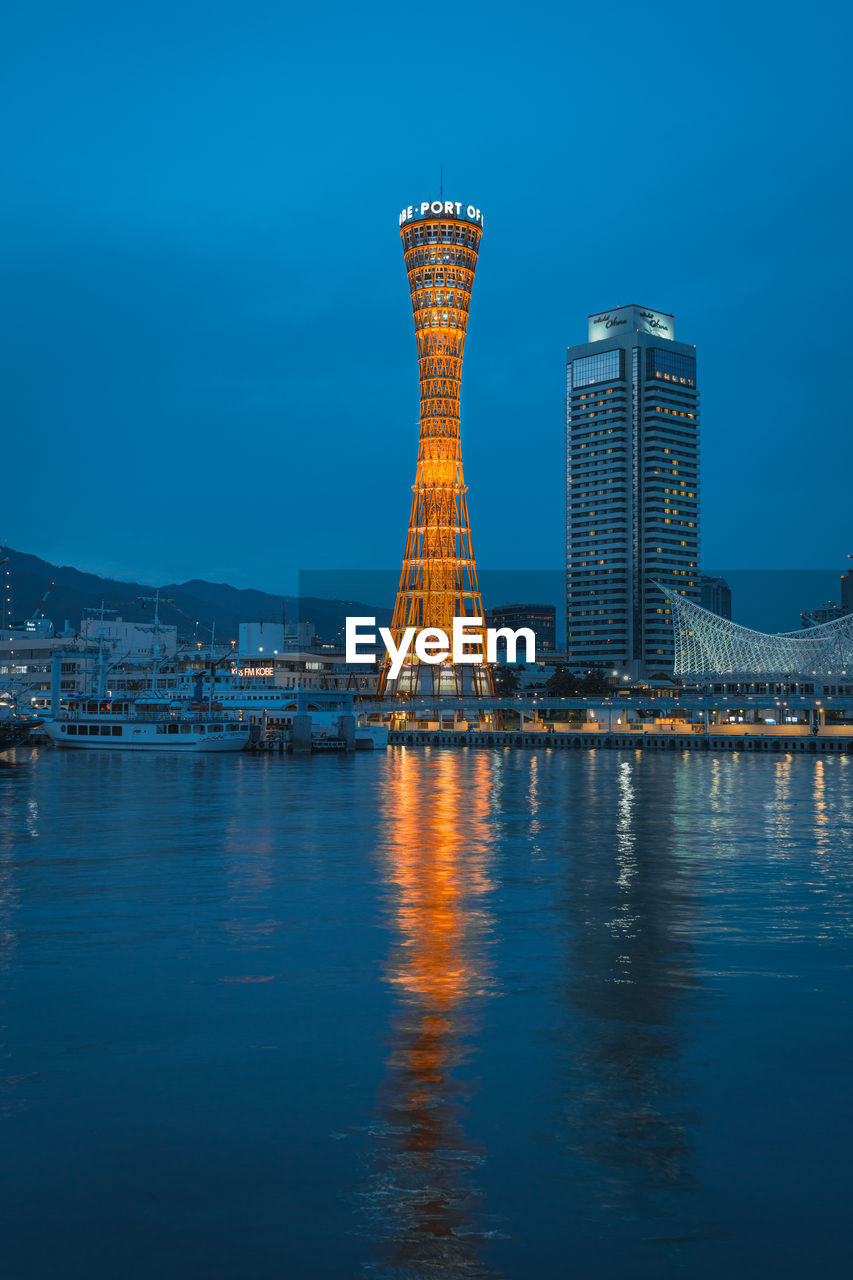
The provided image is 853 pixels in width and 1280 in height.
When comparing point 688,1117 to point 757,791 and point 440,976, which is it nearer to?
point 440,976

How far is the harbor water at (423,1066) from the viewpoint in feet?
26.4

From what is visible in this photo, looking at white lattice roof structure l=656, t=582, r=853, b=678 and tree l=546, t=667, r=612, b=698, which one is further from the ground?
white lattice roof structure l=656, t=582, r=853, b=678

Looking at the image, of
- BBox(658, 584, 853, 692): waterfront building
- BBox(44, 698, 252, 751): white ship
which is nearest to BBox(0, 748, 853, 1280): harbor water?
BBox(44, 698, 252, 751): white ship

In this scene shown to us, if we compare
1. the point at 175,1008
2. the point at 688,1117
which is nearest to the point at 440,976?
the point at 175,1008

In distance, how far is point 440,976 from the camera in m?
16.1

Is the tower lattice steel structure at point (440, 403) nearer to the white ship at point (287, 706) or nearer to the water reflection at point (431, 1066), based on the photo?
the white ship at point (287, 706)

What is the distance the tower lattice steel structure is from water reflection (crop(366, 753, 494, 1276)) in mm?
99956

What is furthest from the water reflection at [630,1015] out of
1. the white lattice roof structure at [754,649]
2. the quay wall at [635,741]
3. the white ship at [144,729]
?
the white lattice roof structure at [754,649]

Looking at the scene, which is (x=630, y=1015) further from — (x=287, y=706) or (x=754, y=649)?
(x=754, y=649)

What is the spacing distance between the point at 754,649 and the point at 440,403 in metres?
52.7

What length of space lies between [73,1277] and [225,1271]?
98 centimetres

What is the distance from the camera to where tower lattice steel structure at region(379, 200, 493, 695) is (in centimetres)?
12631

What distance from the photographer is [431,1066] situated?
1188 cm

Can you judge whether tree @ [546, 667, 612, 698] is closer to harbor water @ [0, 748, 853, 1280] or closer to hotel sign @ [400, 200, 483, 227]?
hotel sign @ [400, 200, 483, 227]
